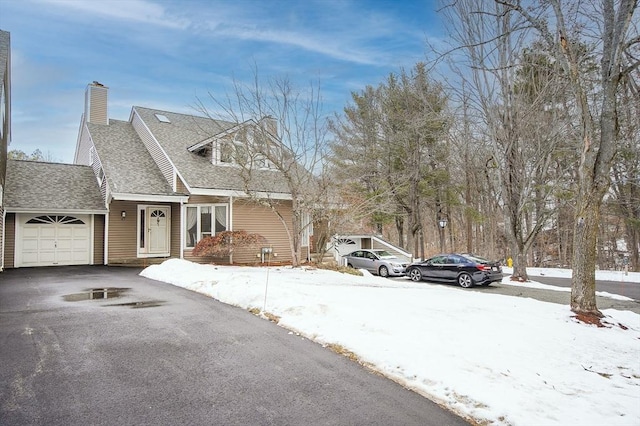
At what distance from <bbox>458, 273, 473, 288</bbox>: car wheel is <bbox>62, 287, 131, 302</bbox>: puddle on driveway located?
12.1 meters

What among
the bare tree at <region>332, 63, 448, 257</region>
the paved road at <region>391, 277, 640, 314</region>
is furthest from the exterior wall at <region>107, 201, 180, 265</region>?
the bare tree at <region>332, 63, 448, 257</region>

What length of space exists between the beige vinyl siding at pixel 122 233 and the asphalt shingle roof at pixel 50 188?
586 mm

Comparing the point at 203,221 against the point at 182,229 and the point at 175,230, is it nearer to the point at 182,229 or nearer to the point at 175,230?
the point at 182,229

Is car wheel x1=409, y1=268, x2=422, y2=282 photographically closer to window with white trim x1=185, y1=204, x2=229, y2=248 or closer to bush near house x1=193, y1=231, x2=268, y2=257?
bush near house x1=193, y1=231, x2=268, y2=257

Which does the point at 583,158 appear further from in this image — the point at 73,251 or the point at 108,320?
the point at 73,251

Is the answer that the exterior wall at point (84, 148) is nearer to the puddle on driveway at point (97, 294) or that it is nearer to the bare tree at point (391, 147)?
the puddle on driveway at point (97, 294)

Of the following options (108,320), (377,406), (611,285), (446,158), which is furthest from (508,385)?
(446,158)

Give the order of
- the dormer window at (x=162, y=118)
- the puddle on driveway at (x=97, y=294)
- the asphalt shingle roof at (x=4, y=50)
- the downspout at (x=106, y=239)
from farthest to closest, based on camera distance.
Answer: the dormer window at (x=162, y=118), the downspout at (x=106, y=239), the asphalt shingle roof at (x=4, y=50), the puddle on driveway at (x=97, y=294)

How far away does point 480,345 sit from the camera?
5574mm

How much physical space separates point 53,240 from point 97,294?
846 cm

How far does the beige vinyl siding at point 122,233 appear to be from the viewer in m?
16.0

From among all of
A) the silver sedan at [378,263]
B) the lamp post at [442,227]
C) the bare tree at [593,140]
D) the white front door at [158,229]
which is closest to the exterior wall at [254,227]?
the white front door at [158,229]

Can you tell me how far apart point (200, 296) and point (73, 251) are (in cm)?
1003

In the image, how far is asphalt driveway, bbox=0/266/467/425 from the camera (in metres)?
3.40
